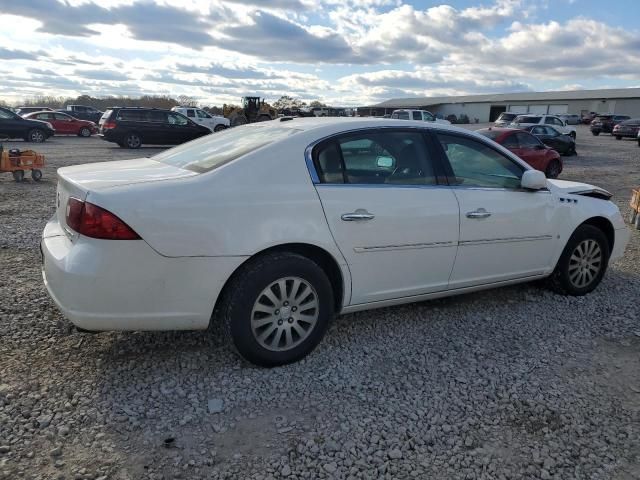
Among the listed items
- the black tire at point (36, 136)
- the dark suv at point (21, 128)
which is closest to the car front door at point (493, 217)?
the dark suv at point (21, 128)

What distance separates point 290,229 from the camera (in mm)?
3170

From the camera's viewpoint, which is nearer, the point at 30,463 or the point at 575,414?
the point at 30,463

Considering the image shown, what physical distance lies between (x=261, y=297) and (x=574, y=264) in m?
3.11

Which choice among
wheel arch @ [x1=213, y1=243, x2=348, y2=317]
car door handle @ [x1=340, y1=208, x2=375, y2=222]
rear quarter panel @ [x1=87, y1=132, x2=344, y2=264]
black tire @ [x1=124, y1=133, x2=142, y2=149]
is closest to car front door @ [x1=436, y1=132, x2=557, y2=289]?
car door handle @ [x1=340, y1=208, x2=375, y2=222]

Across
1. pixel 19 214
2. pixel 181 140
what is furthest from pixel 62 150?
pixel 19 214

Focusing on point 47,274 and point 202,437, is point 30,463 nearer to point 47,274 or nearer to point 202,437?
point 202,437

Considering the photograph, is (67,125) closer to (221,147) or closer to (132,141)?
(132,141)

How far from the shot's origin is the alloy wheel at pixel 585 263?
4754 mm

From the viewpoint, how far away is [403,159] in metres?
3.80

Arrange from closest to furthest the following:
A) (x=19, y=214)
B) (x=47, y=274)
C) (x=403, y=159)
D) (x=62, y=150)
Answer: (x=47, y=274) → (x=403, y=159) → (x=19, y=214) → (x=62, y=150)

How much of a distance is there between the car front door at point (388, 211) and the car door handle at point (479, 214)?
0.47 ft

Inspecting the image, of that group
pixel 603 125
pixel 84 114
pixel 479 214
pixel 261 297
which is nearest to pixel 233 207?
pixel 261 297

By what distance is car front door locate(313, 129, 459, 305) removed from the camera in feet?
11.2

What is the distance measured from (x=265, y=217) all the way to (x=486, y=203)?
6.03 ft
